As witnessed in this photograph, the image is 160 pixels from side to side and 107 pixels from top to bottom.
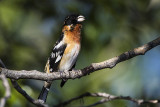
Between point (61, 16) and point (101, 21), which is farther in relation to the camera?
point (61, 16)

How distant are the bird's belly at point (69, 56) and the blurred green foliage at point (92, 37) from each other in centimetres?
17

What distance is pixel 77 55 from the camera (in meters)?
4.40

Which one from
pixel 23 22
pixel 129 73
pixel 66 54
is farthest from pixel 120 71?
pixel 23 22

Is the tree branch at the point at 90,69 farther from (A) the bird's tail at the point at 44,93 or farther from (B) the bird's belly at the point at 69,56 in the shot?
(B) the bird's belly at the point at 69,56

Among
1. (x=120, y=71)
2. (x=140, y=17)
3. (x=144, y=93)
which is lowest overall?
(x=144, y=93)

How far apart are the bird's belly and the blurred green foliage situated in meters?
0.17

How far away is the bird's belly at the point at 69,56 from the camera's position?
4383 mm

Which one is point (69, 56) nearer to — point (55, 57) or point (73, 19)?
point (55, 57)

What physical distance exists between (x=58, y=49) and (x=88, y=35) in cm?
49

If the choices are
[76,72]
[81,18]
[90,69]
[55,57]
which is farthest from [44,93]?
[90,69]

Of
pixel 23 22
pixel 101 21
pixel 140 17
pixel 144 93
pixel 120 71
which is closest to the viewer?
pixel 144 93

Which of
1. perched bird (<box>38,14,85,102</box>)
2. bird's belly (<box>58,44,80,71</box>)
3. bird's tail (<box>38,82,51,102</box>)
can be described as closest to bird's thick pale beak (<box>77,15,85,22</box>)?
perched bird (<box>38,14,85,102</box>)

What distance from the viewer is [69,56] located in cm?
440

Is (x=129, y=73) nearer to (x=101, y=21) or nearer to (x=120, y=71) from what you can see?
(x=120, y=71)
